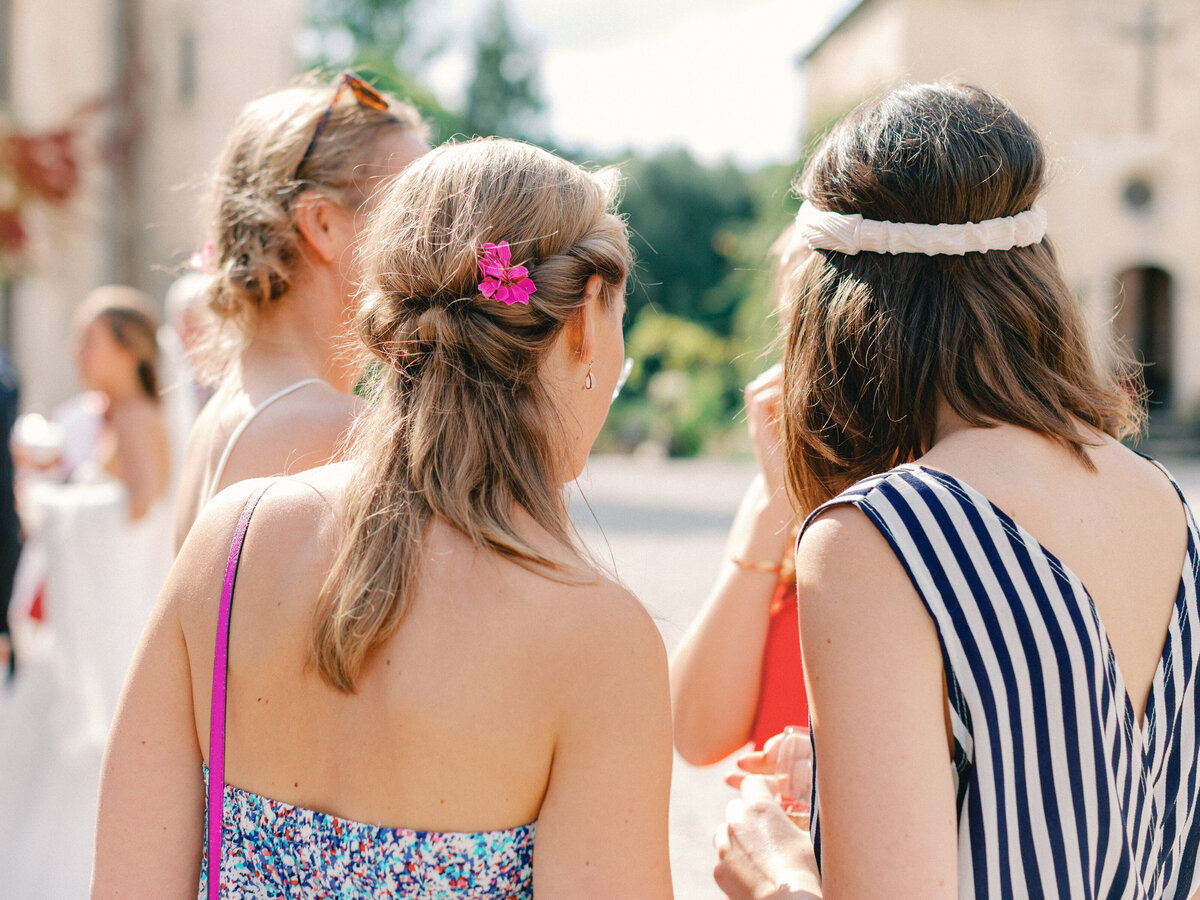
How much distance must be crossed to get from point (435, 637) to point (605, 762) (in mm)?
231

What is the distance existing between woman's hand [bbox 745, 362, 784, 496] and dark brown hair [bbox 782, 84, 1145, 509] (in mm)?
539

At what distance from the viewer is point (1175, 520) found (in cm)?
135

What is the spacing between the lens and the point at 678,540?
1221 centimetres

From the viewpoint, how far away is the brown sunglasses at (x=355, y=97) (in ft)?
6.52

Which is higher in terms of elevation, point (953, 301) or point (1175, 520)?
point (953, 301)

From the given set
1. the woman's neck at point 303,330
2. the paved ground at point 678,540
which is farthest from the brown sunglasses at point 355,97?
the paved ground at point 678,540

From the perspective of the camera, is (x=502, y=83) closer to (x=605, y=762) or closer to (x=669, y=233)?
(x=669, y=233)

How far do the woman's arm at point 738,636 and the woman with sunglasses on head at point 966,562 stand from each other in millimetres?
470

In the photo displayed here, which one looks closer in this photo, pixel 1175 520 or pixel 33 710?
pixel 1175 520

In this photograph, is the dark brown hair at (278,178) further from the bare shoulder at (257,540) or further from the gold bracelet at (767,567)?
the gold bracelet at (767,567)

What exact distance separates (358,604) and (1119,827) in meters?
0.88

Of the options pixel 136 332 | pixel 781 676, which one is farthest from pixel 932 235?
pixel 136 332

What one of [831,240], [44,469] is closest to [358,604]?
[831,240]

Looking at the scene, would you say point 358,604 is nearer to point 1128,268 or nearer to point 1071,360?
point 1071,360
